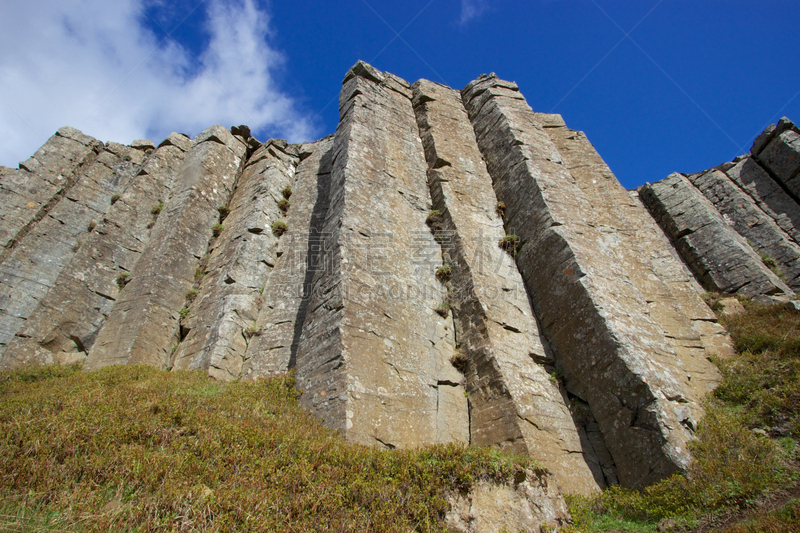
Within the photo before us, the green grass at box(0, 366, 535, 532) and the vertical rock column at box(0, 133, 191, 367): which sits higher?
the vertical rock column at box(0, 133, 191, 367)

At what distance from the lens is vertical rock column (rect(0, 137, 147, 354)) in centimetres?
989

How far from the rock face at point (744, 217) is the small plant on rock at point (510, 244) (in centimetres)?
639

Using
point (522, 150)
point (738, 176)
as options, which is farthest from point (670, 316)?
point (738, 176)

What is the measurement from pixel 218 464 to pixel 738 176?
20.5 m

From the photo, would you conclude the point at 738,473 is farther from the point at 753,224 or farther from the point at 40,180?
the point at 40,180

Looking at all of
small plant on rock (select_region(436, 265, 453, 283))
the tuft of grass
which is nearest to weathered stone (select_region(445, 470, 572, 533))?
small plant on rock (select_region(436, 265, 453, 283))

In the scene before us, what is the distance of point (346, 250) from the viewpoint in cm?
804

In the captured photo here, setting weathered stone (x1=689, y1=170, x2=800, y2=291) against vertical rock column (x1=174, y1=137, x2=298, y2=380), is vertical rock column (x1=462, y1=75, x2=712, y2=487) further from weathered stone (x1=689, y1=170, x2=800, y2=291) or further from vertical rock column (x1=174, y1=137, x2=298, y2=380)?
weathered stone (x1=689, y1=170, x2=800, y2=291)

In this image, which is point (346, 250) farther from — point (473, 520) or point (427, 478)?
point (473, 520)

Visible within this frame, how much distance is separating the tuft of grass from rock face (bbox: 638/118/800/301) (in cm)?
1594

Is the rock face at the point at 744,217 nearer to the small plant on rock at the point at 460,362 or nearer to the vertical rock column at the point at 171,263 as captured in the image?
the small plant on rock at the point at 460,362

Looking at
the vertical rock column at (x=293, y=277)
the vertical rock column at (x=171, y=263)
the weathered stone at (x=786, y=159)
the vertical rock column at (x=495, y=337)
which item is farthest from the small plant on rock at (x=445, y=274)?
the weathered stone at (x=786, y=159)

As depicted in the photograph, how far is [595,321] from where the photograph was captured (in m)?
6.96

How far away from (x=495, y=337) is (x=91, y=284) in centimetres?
988
